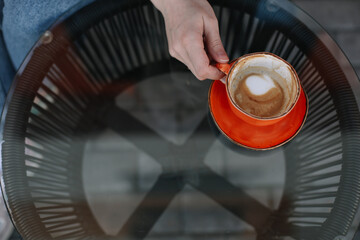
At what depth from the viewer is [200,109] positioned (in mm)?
848

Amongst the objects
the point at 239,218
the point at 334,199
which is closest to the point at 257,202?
the point at 239,218

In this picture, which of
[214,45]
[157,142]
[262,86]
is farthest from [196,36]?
[157,142]

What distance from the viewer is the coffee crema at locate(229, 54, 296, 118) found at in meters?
0.64

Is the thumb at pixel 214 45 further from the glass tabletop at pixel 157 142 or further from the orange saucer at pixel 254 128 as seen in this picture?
the glass tabletop at pixel 157 142

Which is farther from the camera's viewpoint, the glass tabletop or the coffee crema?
the glass tabletop

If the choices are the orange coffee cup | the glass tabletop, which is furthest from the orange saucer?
the glass tabletop

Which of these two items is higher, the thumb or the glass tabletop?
the thumb

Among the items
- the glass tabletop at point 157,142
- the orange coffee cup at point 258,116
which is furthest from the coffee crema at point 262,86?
→ the glass tabletop at point 157,142

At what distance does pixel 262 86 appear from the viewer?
27.0 inches

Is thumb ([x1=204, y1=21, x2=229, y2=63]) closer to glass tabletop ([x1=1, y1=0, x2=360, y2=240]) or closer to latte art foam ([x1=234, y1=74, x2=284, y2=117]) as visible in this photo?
latte art foam ([x1=234, y1=74, x2=284, y2=117])

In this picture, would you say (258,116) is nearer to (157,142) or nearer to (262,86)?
(262,86)

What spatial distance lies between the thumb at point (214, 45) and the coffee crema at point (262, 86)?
1.3 inches

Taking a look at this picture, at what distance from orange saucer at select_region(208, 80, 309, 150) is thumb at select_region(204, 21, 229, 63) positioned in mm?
67

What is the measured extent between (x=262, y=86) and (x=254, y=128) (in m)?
0.09
